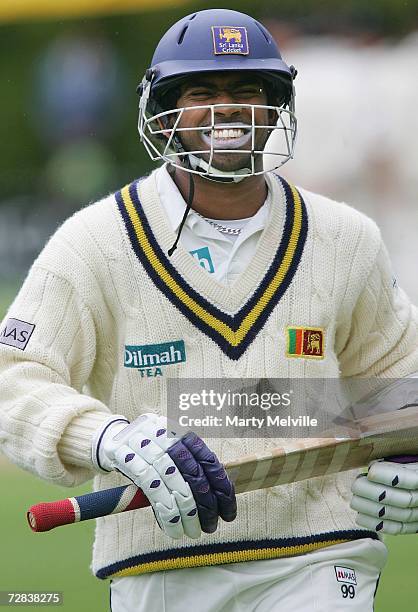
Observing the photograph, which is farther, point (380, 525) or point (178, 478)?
point (380, 525)

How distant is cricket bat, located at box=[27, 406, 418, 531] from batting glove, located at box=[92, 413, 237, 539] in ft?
0.18

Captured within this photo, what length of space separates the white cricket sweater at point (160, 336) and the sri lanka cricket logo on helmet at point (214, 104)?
Result: 142mm

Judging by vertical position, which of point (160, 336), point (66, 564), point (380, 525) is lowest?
point (66, 564)

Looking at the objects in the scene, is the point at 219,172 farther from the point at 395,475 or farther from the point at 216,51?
the point at 395,475

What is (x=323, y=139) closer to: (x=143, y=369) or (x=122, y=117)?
(x=122, y=117)

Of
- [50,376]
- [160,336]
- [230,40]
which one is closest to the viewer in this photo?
[50,376]

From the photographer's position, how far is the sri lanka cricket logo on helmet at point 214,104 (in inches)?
116

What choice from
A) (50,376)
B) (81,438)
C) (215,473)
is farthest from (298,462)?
(50,376)

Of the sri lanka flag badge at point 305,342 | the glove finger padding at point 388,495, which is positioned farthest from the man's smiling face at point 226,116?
the glove finger padding at point 388,495

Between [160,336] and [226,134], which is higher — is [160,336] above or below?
below

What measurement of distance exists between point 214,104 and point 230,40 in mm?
161

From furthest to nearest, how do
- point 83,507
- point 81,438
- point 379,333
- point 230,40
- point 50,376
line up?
1. point 379,333
2. point 230,40
3. point 50,376
4. point 81,438
5. point 83,507

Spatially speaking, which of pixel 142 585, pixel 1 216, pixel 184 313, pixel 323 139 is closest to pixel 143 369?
pixel 184 313

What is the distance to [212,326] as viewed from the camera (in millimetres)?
2910
